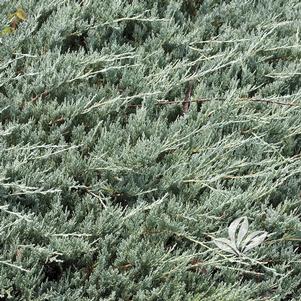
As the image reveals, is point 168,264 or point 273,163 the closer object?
point 168,264

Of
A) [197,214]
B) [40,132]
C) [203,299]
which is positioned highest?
[40,132]

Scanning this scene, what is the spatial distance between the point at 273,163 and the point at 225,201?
430mm

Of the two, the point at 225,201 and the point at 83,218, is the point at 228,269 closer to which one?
the point at 225,201

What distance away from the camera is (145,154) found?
9.16ft

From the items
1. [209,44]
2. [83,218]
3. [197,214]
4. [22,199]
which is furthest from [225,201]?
[209,44]

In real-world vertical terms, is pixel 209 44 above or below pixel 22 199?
above

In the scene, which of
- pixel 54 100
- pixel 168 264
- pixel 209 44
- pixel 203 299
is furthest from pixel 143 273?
pixel 209 44

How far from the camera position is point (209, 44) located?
3633 mm

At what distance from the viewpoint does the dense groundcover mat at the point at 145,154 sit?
2498 millimetres

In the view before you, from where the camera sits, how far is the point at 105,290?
8.09 ft

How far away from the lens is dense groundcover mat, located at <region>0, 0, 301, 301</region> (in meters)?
2.50

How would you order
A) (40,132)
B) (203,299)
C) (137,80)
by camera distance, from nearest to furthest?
(203,299)
(40,132)
(137,80)

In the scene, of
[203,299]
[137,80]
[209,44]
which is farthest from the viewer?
[209,44]

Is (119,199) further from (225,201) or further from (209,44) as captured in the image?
(209,44)
